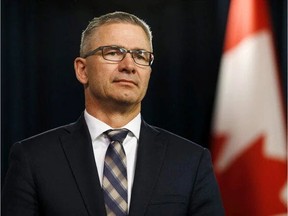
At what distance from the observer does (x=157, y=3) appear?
6.19 feet

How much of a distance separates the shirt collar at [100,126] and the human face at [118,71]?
48 mm

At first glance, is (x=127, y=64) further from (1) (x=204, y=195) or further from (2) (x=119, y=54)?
(1) (x=204, y=195)

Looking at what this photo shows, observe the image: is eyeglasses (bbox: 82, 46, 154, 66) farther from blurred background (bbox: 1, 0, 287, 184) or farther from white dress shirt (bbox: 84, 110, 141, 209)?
blurred background (bbox: 1, 0, 287, 184)

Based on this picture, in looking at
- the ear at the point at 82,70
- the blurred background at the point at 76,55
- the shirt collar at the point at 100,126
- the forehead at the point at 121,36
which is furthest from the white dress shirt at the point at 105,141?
the blurred background at the point at 76,55

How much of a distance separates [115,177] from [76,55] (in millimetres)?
776

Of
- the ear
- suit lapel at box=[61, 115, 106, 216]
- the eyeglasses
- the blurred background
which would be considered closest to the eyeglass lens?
the eyeglasses

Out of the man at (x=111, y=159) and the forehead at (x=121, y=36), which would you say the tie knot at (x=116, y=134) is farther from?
the forehead at (x=121, y=36)

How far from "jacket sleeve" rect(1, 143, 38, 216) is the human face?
0.27 metres

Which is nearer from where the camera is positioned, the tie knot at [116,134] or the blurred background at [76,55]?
the tie knot at [116,134]

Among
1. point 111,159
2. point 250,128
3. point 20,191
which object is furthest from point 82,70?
point 250,128

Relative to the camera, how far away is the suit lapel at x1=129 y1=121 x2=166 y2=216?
1169 millimetres

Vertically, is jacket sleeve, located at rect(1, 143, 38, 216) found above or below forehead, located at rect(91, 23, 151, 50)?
below

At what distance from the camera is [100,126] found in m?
1.26

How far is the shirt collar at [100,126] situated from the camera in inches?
49.6
